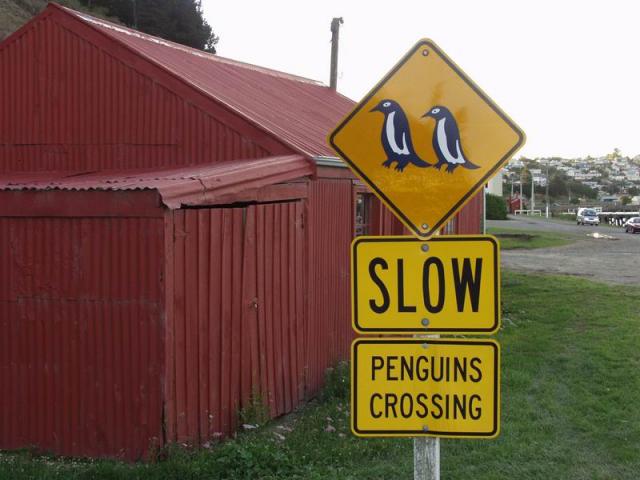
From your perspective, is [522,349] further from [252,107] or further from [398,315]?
[398,315]

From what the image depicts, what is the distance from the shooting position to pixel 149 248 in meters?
7.12

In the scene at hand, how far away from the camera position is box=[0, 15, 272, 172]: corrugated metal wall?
388 inches

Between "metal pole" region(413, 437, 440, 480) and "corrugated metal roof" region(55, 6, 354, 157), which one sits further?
"corrugated metal roof" region(55, 6, 354, 157)

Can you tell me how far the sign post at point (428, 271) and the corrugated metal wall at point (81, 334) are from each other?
156 inches

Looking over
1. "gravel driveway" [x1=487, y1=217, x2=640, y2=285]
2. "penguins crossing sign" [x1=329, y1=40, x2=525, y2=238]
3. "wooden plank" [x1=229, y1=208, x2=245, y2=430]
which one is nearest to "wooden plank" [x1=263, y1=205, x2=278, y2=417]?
"wooden plank" [x1=229, y1=208, x2=245, y2=430]

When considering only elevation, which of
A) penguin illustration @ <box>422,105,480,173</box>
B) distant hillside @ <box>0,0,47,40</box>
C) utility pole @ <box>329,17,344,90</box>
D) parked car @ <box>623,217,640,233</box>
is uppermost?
distant hillside @ <box>0,0,47,40</box>

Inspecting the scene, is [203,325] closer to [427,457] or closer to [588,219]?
[427,457]

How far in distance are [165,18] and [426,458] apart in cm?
4163

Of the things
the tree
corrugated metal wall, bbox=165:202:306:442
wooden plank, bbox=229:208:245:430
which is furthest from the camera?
the tree

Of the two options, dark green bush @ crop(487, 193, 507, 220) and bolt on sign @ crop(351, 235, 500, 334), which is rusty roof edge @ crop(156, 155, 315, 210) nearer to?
bolt on sign @ crop(351, 235, 500, 334)

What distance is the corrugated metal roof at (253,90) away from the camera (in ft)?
33.2

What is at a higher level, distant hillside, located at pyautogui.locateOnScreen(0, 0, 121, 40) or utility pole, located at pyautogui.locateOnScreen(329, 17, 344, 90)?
distant hillside, located at pyautogui.locateOnScreen(0, 0, 121, 40)

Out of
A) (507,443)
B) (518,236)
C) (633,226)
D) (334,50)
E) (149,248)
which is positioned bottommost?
(507,443)

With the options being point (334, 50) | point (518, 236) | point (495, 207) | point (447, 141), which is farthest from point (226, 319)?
point (495, 207)
